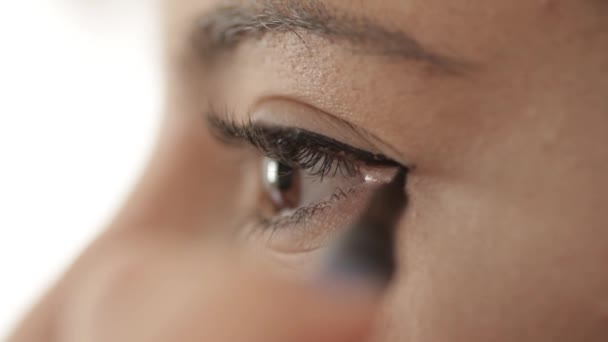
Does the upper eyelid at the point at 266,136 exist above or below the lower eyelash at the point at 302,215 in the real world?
above

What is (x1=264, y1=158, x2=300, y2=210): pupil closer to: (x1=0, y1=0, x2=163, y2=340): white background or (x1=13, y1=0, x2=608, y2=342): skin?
(x1=13, y1=0, x2=608, y2=342): skin

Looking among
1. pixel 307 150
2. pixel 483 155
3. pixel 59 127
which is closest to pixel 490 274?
pixel 483 155

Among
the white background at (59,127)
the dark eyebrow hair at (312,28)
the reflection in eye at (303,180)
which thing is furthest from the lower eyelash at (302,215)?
the white background at (59,127)

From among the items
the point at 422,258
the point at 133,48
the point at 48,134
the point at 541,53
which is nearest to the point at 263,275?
the point at 422,258

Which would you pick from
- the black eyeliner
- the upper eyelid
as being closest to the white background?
the upper eyelid

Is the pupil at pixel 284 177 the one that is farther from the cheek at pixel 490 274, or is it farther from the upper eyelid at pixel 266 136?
the cheek at pixel 490 274

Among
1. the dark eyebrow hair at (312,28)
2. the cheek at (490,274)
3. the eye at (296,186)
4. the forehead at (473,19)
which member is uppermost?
the forehead at (473,19)

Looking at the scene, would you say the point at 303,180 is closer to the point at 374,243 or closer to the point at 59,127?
the point at 374,243

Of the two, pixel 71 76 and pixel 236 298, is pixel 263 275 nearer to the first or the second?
pixel 236 298
